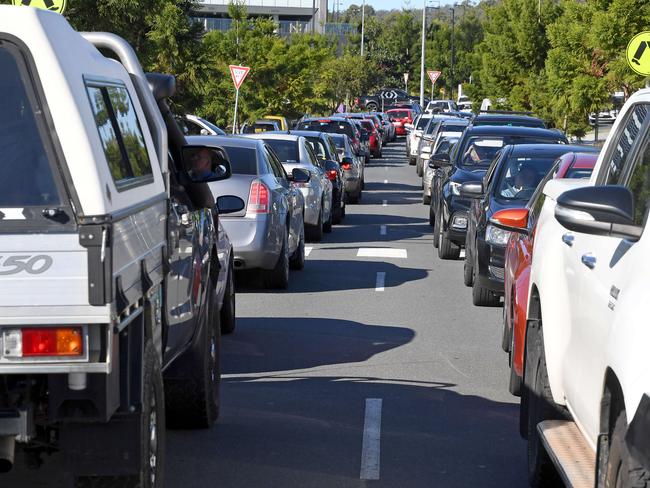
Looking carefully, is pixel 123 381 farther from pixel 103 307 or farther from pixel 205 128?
pixel 205 128

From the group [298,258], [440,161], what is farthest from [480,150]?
[298,258]

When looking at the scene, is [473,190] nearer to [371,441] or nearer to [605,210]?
[371,441]

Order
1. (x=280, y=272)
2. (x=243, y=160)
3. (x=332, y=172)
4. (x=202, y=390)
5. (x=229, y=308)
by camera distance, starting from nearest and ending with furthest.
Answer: (x=202, y=390) → (x=229, y=308) → (x=243, y=160) → (x=280, y=272) → (x=332, y=172)

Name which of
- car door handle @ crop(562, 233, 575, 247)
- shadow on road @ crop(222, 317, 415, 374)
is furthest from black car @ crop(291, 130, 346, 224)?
car door handle @ crop(562, 233, 575, 247)

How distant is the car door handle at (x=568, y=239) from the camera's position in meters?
6.41

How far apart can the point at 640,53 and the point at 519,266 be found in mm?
10203

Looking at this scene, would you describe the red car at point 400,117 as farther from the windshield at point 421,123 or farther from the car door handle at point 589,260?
the car door handle at point 589,260

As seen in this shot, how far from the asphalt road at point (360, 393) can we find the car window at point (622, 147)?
1845 mm

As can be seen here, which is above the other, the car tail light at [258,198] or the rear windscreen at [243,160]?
the rear windscreen at [243,160]

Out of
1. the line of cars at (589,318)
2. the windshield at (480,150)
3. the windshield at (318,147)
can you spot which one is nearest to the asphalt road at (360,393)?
the line of cars at (589,318)

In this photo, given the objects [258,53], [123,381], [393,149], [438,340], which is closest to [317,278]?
[438,340]

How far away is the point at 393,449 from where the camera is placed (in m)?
8.10

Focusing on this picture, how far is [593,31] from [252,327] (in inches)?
815

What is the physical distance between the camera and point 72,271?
4.78 m
